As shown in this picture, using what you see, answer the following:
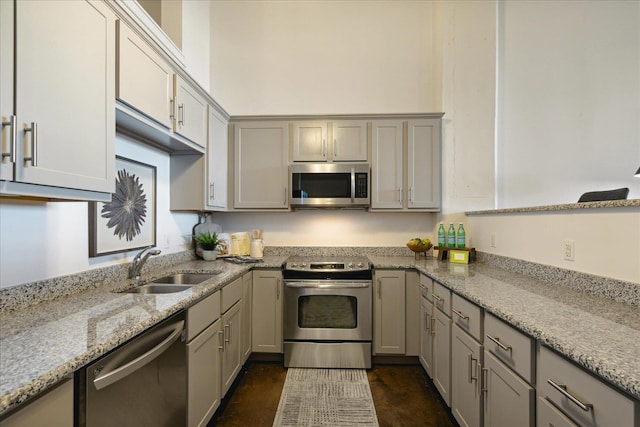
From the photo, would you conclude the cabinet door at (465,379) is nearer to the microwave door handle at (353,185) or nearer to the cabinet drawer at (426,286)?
the cabinet drawer at (426,286)

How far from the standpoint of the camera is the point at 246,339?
236 centimetres

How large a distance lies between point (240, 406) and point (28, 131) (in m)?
1.97

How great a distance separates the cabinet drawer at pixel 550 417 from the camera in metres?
0.87

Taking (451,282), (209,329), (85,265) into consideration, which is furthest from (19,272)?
(451,282)

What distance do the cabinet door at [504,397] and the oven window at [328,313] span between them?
4.00ft

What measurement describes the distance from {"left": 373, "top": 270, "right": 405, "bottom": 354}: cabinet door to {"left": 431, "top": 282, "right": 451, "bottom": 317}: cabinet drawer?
42 cm

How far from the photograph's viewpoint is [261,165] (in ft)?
9.19

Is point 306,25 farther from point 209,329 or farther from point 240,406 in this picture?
point 240,406

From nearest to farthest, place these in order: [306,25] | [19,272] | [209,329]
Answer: [19,272] → [209,329] → [306,25]

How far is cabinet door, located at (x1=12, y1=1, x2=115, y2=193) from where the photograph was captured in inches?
36.7

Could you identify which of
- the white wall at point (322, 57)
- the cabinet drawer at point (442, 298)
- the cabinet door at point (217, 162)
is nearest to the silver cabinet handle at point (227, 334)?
the cabinet door at point (217, 162)

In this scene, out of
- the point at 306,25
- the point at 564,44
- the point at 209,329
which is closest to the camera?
the point at 209,329

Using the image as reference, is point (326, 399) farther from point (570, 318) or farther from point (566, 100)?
point (566, 100)

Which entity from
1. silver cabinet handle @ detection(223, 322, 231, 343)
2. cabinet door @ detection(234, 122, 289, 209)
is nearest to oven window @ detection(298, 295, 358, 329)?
silver cabinet handle @ detection(223, 322, 231, 343)
